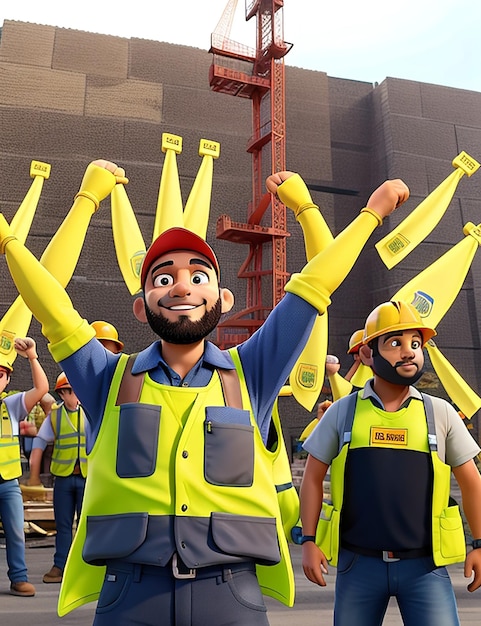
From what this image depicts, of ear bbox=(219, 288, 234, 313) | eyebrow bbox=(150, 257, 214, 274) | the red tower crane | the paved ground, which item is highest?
the red tower crane

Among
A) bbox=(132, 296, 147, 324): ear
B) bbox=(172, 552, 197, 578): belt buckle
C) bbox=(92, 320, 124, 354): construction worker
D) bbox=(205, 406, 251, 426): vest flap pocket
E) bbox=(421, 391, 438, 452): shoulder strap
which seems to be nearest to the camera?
bbox=(172, 552, 197, 578): belt buckle

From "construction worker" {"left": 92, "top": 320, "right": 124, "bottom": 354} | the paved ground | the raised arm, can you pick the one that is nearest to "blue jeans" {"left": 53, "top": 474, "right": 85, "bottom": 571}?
the paved ground

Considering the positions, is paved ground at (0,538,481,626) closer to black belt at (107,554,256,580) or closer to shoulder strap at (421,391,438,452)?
shoulder strap at (421,391,438,452)

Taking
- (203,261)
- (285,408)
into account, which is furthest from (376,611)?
(285,408)

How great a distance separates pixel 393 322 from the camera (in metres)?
2.29

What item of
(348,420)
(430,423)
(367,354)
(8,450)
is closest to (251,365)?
(348,420)

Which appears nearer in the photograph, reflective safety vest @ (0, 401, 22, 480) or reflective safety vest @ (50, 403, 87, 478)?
reflective safety vest @ (0, 401, 22, 480)

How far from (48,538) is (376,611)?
620 centimetres

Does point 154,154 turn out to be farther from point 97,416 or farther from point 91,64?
point 97,416

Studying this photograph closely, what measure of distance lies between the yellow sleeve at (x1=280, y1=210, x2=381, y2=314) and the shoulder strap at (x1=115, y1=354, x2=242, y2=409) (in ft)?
1.00

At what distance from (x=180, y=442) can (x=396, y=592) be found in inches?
42.0

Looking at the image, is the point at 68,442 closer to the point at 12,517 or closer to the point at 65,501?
the point at 65,501

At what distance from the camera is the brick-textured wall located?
13.4 meters

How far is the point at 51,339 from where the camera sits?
1.62 meters
